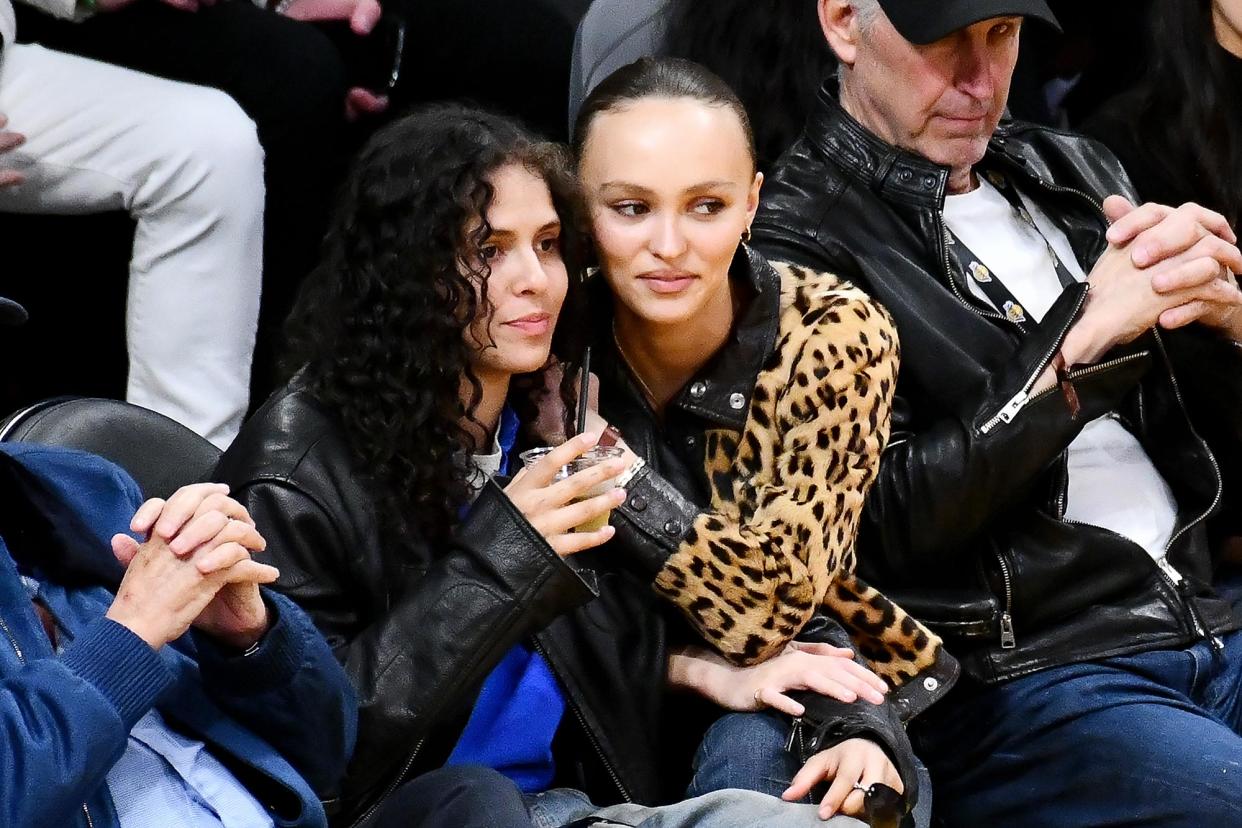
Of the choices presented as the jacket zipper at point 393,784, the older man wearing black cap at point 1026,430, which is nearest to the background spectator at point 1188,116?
the older man wearing black cap at point 1026,430

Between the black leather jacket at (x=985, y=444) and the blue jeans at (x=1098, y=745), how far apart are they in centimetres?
4

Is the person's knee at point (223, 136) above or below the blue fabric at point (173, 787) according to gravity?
above

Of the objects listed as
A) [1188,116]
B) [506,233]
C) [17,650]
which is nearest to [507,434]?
Answer: [506,233]

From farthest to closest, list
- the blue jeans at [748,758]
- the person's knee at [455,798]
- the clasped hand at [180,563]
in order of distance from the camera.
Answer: the blue jeans at [748,758] → the person's knee at [455,798] → the clasped hand at [180,563]

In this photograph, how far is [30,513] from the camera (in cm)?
198

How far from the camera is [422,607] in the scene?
2.21m

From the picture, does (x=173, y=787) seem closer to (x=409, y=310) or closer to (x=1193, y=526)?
(x=409, y=310)

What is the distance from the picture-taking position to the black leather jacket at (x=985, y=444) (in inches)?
105

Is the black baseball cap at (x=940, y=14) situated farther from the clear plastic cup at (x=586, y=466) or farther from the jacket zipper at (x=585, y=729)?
the jacket zipper at (x=585, y=729)

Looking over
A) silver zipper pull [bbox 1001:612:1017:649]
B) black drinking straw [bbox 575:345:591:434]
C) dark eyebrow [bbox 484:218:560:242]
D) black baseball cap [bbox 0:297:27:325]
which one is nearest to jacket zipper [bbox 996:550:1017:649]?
silver zipper pull [bbox 1001:612:1017:649]

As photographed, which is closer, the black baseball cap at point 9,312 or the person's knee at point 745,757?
the black baseball cap at point 9,312

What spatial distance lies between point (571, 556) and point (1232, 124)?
4.92 ft

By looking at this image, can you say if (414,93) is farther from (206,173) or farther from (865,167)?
(865,167)

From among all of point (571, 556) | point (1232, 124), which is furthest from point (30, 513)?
point (1232, 124)
